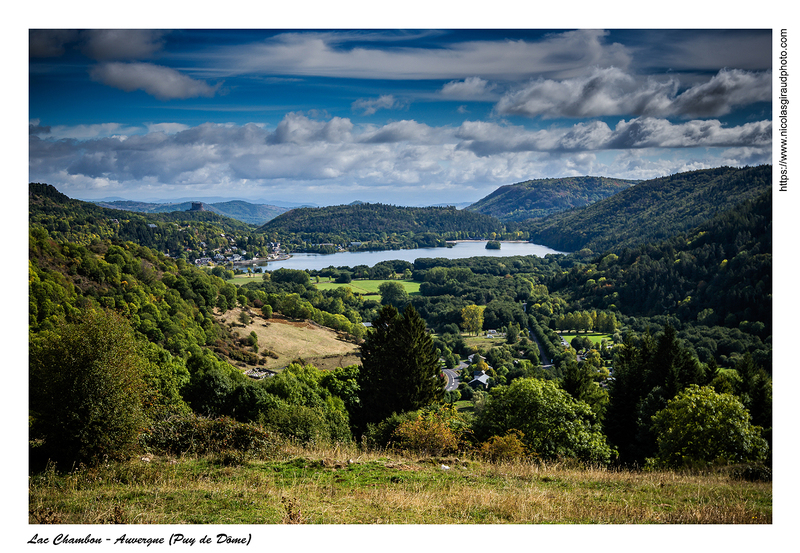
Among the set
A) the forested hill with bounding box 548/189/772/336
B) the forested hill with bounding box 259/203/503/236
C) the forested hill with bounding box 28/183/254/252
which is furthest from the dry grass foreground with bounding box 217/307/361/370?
the forested hill with bounding box 259/203/503/236

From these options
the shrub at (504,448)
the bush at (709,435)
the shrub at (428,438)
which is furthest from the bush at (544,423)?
the shrub at (428,438)

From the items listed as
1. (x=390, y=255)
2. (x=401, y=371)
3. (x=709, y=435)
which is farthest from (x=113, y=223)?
(x=390, y=255)

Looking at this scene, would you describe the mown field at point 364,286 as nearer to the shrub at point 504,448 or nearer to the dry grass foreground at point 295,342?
the dry grass foreground at point 295,342

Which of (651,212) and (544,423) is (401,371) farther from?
(651,212)

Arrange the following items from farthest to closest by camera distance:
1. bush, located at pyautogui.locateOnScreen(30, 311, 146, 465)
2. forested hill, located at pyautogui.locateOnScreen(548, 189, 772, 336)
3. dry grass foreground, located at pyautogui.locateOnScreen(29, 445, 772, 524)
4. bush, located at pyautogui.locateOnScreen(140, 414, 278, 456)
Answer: forested hill, located at pyautogui.locateOnScreen(548, 189, 772, 336)
bush, located at pyautogui.locateOnScreen(140, 414, 278, 456)
bush, located at pyautogui.locateOnScreen(30, 311, 146, 465)
dry grass foreground, located at pyautogui.locateOnScreen(29, 445, 772, 524)

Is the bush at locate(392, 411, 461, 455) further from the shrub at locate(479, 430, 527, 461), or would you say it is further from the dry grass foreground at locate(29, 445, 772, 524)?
the dry grass foreground at locate(29, 445, 772, 524)

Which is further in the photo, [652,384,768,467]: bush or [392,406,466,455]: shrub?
[652,384,768,467]: bush
